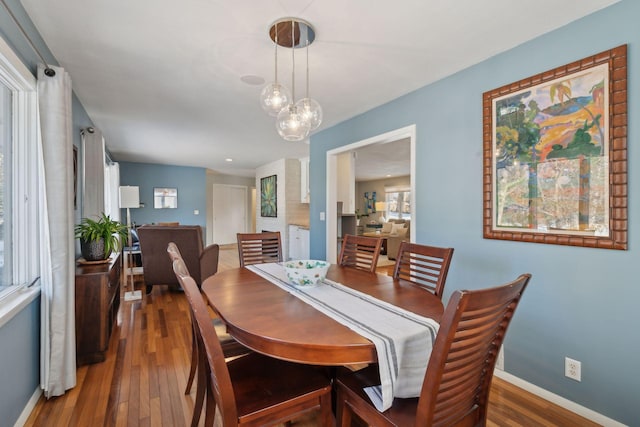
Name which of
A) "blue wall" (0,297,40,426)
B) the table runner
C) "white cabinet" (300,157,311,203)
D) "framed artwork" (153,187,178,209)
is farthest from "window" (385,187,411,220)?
"blue wall" (0,297,40,426)

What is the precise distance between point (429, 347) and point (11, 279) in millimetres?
2359

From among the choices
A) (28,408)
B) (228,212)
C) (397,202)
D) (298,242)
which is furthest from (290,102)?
(397,202)

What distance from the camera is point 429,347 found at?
3.58 ft

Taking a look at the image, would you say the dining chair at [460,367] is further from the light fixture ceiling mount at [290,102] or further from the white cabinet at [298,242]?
the white cabinet at [298,242]

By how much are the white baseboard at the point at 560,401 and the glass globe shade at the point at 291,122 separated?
223 centimetres

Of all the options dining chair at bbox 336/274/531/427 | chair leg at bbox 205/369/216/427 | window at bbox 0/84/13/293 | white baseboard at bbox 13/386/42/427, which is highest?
window at bbox 0/84/13/293

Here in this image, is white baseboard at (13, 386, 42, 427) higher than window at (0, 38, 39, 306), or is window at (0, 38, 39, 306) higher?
window at (0, 38, 39, 306)

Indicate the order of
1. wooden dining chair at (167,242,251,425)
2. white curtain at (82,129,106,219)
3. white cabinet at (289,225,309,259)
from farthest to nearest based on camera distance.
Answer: white cabinet at (289,225,309,259)
white curtain at (82,129,106,219)
wooden dining chair at (167,242,251,425)

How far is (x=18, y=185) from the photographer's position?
6.05 ft

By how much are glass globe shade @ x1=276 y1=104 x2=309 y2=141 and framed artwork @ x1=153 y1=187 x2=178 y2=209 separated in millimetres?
6378

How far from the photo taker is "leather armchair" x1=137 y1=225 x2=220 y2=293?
152 inches

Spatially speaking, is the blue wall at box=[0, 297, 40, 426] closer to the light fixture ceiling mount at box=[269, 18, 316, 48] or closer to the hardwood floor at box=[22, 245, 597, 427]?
the hardwood floor at box=[22, 245, 597, 427]

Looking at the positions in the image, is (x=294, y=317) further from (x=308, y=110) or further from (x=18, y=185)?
(x=18, y=185)

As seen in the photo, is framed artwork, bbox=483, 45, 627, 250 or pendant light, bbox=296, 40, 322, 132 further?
pendant light, bbox=296, 40, 322, 132
